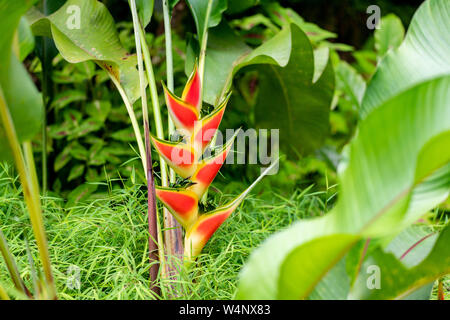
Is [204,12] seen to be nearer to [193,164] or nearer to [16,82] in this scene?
[193,164]

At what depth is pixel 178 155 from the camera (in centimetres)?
83

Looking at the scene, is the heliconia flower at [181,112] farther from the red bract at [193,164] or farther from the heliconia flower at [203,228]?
the heliconia flower at [203,228]

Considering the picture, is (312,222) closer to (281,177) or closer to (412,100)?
(412,100)

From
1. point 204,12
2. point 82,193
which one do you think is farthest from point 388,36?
point 82,193

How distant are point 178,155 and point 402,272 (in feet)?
1.31

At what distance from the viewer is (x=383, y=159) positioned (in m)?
0.50

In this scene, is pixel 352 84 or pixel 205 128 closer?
pixel 205 128

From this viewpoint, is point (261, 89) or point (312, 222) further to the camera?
point (261, 89)

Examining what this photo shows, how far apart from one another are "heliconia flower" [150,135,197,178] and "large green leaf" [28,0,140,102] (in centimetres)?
17

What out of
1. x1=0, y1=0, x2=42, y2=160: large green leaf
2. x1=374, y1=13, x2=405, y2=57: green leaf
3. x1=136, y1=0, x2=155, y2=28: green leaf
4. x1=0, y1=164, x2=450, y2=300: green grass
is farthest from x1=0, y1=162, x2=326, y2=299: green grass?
x1=374, y1=13, x2=405, y2=57: green leaf

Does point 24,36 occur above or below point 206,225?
above

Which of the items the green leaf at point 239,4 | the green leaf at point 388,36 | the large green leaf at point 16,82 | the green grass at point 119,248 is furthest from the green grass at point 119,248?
the green leaf at point 388,36
